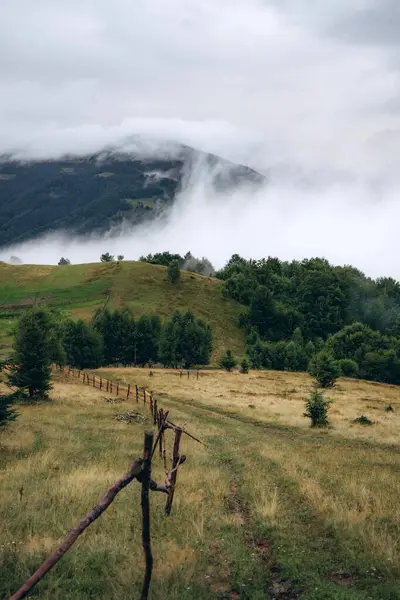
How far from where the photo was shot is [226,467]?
18266mm

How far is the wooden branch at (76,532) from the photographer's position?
5316 millimetres

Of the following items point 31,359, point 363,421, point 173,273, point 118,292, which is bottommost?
point 363,421

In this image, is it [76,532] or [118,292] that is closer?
[76,532]

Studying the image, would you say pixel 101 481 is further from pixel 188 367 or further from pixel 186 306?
pixel 186 306

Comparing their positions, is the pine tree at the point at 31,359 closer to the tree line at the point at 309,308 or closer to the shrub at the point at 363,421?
the shrub at the point at 363,421

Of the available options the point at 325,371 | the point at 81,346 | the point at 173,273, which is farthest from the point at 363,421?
the point at 173,273

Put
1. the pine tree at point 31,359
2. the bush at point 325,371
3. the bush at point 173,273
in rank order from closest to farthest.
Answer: the pine tree at point 31,359
the bush at point 325,371
the bush at point 173,273

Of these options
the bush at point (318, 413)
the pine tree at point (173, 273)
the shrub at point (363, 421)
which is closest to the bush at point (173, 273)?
the pine tree at point (173, 273)

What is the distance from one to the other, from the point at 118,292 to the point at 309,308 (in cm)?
7354

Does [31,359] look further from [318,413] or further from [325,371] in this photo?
[325,371]

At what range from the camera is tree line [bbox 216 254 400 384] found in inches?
4958

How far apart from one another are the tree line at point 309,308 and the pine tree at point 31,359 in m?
87.9

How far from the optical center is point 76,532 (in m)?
5.54

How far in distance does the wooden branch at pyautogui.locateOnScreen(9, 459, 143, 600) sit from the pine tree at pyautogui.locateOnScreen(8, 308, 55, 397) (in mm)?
34814
